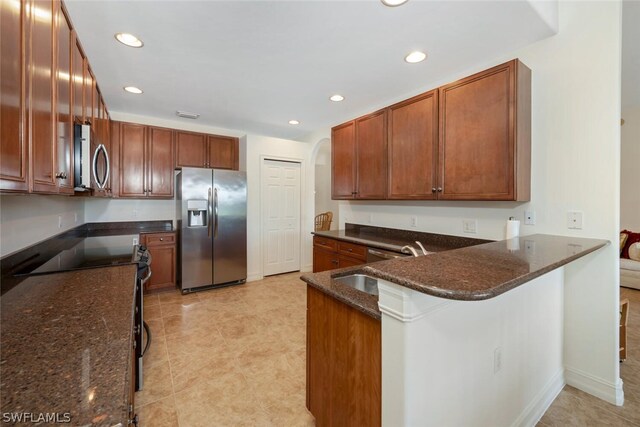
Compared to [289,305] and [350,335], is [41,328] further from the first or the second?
[289,305]

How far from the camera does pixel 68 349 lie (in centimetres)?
81

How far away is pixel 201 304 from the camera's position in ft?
11.6

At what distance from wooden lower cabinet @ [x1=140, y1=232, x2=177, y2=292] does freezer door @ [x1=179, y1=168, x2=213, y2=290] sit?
7.6 inches

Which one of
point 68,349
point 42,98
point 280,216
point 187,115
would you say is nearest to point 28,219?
point 42,98

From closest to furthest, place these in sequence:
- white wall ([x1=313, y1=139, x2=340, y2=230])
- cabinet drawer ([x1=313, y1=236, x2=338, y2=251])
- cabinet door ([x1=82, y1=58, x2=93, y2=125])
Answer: cabinet door ([x1=82, y1=58, x2=93, y2=125]) < cabinet drawer ([x1=313, y1=236, x2=338, y2=251]) < white wall ([x1=313, y1=139, x2=340, y2=230])

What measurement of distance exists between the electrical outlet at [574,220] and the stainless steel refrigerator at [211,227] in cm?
373

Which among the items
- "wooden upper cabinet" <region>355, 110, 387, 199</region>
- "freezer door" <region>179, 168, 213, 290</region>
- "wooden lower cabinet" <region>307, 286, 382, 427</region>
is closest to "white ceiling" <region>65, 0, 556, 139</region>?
"wooden upper cabinet" <region>355, 110, 387, 199</region>

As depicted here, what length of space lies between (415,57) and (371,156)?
106 centimetres

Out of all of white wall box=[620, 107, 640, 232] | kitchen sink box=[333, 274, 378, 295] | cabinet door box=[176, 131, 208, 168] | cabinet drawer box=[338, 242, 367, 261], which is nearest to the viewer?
kitchen sink box=[333, 274, 378, 295]

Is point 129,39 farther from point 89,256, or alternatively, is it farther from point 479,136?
point 479,136

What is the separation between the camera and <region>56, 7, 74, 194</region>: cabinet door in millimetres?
1354

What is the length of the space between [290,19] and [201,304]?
322cm

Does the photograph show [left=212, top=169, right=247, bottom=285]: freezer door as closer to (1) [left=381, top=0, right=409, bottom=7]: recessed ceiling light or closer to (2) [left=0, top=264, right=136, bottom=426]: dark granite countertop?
(2) [left=0, top=264, right=136, bottom=426]: dark granite countertop

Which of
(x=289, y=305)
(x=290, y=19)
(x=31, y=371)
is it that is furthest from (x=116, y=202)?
(x=31, y=371)
